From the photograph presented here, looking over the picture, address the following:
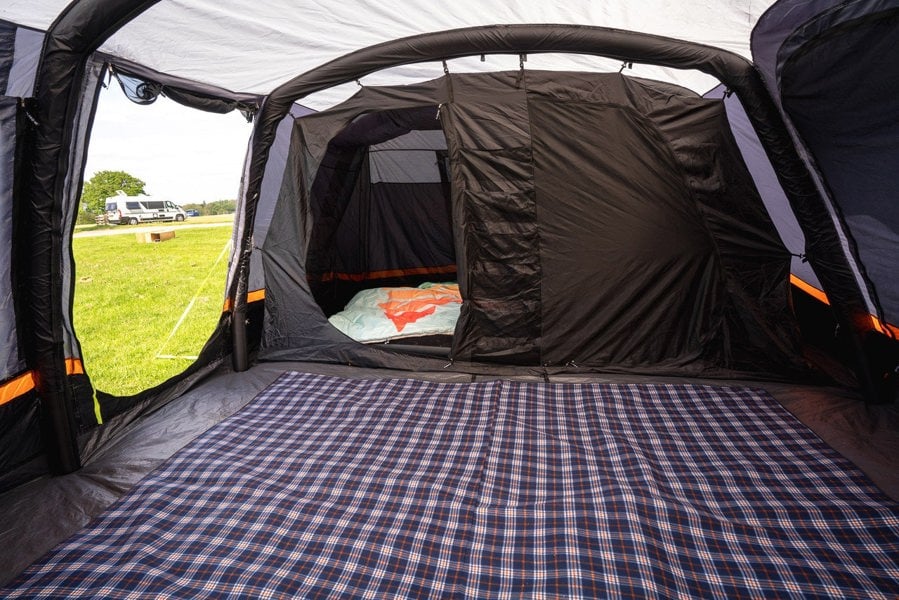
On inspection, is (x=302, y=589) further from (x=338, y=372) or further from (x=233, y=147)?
(x=233, y=147)

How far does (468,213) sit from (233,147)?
179 centimetres

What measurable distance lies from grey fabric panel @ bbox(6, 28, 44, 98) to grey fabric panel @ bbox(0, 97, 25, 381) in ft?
0.17

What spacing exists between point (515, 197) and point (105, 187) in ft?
7.60

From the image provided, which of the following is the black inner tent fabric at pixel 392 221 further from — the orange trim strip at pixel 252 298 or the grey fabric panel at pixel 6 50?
the grey fabric panel at pixel 6 50

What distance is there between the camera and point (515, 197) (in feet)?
9.86

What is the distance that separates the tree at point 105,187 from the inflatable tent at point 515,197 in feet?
0.53

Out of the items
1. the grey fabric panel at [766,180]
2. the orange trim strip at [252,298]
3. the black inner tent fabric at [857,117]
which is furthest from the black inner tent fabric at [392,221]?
the black inner tent fabric at [857,117]

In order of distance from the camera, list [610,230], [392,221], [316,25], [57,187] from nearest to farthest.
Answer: [57,187] < [316,25] < [610,230] < [392,221]

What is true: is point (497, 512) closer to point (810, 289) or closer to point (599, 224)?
point (599, 224)

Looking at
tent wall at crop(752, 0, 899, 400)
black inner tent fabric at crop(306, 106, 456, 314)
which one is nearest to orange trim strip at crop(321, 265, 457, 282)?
black inner tent fabric at crop(306, 106, 456, 314)

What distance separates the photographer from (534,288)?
3.06m

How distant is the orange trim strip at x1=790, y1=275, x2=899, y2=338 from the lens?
8.30 ft

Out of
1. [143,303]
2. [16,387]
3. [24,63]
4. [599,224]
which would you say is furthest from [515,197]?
[143,303]

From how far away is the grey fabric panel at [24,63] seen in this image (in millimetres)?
1808
